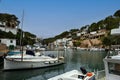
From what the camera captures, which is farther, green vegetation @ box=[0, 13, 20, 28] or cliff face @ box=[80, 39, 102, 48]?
cliff face @ box=[80, 39, 102, 48]

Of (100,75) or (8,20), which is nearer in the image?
(100,75)

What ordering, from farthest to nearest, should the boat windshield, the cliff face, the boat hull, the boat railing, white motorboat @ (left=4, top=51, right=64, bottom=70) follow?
the cliff face → white motorboat @ (left=4, top=51, right=64, bottom=70) → the boat hull → the boat railing → the boat windshield

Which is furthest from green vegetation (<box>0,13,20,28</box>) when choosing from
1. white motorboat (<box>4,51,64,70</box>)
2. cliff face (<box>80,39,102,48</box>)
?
white motorboat (<box>4,51,64,70</box>)

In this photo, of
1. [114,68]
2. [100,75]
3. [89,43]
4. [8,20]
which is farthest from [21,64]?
[89,43]

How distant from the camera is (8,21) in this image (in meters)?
88.9

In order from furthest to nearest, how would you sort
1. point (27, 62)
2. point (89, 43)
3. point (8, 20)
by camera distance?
point (89, 43) < point (8, 20) < point (27, 62)

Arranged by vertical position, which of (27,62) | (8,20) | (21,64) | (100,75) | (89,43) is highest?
(8,20)

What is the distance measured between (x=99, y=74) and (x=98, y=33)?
11562 cm

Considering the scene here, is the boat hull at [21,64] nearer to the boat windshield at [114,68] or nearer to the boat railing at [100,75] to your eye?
the boat railing at [100,75]

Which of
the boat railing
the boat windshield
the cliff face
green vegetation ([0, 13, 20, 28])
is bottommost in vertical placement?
the boat railing

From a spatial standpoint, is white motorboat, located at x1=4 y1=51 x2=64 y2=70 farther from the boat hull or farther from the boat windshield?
the boat windshield

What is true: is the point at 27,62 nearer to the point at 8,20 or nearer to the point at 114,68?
the point at 114,68

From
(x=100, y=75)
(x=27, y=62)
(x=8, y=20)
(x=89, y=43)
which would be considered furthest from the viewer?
(x=89, y=43)

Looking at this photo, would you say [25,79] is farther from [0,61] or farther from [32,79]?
[0,61]
